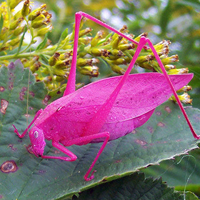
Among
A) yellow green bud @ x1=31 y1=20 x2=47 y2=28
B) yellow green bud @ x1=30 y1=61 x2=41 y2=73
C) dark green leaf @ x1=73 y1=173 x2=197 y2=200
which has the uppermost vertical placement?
yellow green bud @ x1=31 y1=20 x2=47 y2=28

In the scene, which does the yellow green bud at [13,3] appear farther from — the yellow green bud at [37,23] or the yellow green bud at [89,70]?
the yellow green bud at [89,70]

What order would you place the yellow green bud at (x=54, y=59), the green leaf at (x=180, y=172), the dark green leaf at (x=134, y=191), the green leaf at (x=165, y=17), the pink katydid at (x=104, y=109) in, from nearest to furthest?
1. the dark green leaf at (x=134, y=191)
2. the pink katydid at (x=104, y=109)
3. the yellow green bud at (x=54, y=59)
4. the green leaf at (x=180, y=172)
5. the green leaf at (x=165, y=17)

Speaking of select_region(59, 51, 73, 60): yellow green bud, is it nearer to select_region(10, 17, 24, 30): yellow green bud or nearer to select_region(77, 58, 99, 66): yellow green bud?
select_region(77, 58, 99, 66): yellow green bud

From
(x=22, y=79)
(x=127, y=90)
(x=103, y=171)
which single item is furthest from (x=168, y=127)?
(x=22, y=79)

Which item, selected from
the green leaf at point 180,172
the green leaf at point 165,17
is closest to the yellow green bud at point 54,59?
the green leaf at point 180,172

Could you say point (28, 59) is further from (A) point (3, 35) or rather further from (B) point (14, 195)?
(B) point (14, 195)

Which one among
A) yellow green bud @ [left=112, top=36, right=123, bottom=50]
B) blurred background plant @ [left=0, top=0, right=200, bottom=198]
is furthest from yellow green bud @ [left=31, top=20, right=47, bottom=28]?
yellow green bud @ [left=112, top=36, right=123, bottom=50]
